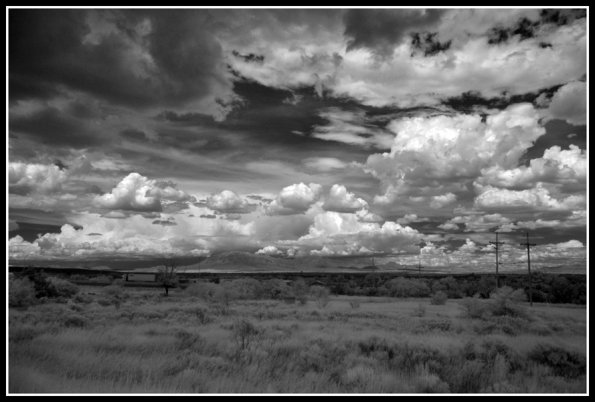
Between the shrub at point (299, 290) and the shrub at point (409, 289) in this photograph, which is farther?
the shrub at point (409, 289)

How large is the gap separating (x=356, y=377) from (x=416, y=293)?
180 feet

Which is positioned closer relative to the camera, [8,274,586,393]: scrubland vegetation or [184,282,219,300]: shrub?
[8,274,586,393]: scrubland vegetation


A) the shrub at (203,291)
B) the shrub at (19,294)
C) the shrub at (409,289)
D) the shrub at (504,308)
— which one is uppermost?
the shrub at (19,294)

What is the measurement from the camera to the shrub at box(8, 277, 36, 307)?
77.1 ft

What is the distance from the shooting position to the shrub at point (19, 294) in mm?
23500

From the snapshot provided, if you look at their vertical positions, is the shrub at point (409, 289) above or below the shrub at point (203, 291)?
below

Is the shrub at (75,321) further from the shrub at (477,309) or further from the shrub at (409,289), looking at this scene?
the shrub at (409,289)

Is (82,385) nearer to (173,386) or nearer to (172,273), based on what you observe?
(173,386)

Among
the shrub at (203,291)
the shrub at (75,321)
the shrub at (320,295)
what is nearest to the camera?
the shrub at (75,321)

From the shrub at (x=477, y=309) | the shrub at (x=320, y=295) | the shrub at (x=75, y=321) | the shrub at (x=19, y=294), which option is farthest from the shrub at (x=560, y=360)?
the shrub at (x=320, y=295)

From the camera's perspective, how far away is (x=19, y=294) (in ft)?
78.0

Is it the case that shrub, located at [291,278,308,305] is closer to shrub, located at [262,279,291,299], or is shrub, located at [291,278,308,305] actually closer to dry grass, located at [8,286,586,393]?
shrub, located at [262,279,291,299]

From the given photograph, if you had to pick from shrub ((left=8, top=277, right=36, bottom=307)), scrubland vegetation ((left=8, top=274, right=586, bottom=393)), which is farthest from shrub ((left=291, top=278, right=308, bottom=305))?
scrubland vegetation ((left=8, top=274, right=586, bottom=393))
